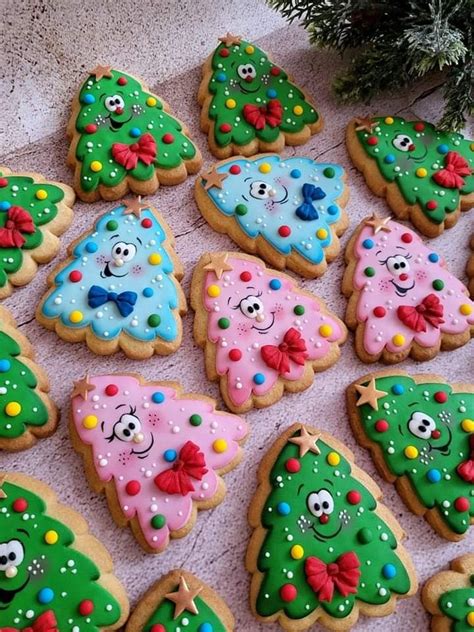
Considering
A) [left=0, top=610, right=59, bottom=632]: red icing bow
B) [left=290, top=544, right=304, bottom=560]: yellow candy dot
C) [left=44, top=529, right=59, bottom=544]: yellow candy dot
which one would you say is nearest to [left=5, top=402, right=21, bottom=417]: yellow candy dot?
[left=44, top=529, right=59, bottom=544]: yellow candy dot

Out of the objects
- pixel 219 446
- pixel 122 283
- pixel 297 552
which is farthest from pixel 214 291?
pixel 297 552

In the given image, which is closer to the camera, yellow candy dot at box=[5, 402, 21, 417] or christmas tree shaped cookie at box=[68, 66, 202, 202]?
yellow candy dot at box=[5, 402, 21, 417]

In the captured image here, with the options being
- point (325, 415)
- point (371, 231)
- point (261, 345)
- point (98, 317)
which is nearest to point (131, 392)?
point (98, 317)

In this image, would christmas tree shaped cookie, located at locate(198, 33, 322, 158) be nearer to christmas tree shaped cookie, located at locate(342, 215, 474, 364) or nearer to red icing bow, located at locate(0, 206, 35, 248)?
christmas tree shaped cookie, located at locate(342, 215, 474, 364)

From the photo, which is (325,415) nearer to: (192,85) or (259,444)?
(259,444)

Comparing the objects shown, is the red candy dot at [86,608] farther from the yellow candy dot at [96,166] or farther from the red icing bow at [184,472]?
the yellow candy dot at [96,166]

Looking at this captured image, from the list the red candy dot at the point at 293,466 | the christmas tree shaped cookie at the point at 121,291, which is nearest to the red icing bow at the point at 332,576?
the red candy dot at the point at 293,466
